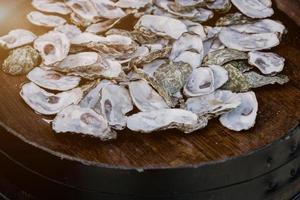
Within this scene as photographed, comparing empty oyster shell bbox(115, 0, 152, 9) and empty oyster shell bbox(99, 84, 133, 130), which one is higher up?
empty oyster shell bbox(115, 0, 152, 9)

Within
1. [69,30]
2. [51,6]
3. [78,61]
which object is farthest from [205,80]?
[51,6]

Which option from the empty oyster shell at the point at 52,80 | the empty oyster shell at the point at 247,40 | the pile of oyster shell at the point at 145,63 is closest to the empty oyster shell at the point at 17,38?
the pile of oyster shell at the point at 145,63

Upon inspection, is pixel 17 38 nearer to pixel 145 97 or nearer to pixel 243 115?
pixel 145 97

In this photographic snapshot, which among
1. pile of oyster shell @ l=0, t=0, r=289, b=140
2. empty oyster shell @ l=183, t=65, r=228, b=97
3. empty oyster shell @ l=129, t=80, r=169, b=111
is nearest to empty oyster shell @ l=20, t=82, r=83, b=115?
pile of oyster shell @ l=0, t=0, r=289, b=140

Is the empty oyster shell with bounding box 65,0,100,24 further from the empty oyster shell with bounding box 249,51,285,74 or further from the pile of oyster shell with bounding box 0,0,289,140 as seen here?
the empty oyster shell with bounding box 249,51,285,74

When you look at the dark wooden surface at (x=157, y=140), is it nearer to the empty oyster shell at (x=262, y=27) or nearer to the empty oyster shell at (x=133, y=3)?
the empty oyster shell at (x=262, y=27)
